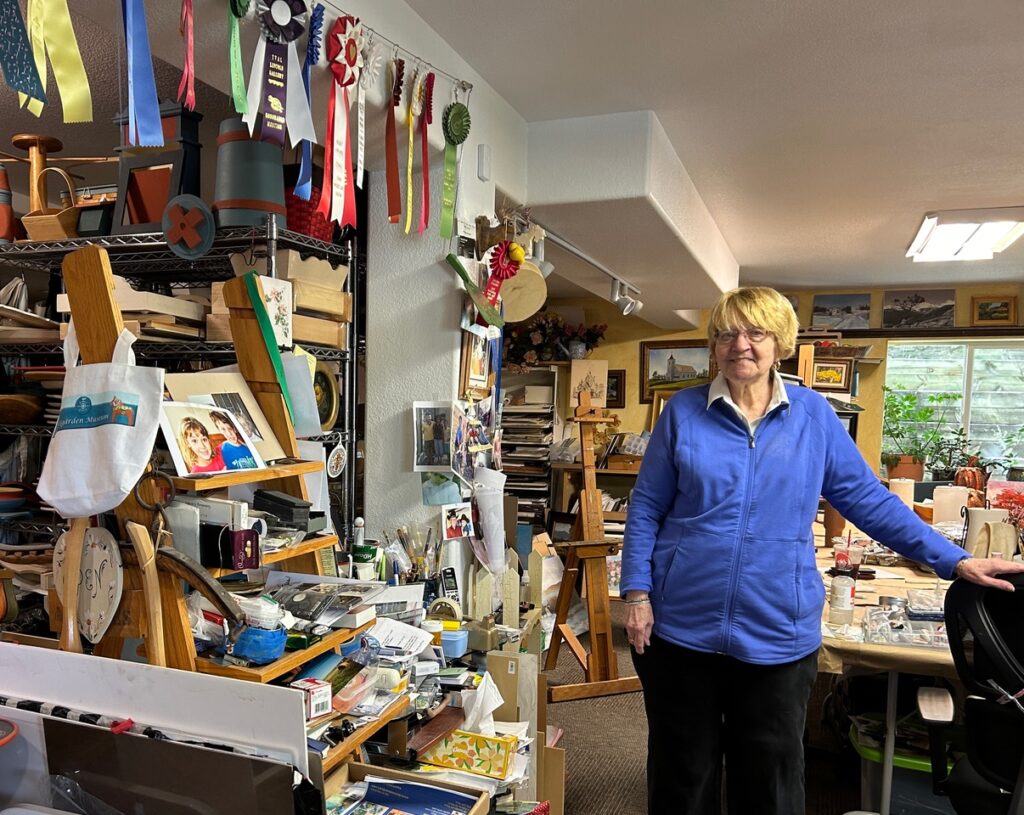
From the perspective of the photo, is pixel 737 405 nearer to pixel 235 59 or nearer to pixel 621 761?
pixel 235 59

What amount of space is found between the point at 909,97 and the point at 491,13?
A: 1.47 meters

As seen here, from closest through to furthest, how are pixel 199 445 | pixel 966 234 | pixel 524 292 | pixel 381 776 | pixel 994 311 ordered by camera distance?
1. pixel 199 445
2. pixel 381 776
3. pixel 524 292
4. pixel 966 234
5. pixel 994 311

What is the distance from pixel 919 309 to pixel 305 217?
5.61m

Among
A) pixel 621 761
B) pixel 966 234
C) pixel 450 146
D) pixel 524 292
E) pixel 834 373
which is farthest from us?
pixel 834 373

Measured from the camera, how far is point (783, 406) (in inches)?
66.9

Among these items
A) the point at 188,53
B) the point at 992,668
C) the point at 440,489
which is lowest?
the point at 992,668

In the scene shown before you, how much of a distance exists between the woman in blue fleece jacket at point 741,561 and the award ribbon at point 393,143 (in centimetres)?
95

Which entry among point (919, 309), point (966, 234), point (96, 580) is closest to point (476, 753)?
point (96, 580)

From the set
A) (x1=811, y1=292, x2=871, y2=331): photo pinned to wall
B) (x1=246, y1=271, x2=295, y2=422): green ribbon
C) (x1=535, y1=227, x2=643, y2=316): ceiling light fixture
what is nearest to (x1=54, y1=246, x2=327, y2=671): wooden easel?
(x1=246, y1=271, x2=295, y2=422): green ribbon

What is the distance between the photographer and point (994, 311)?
5867 mm

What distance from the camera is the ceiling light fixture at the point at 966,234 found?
3.49 m

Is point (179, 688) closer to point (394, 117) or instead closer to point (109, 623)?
point (109, 623)

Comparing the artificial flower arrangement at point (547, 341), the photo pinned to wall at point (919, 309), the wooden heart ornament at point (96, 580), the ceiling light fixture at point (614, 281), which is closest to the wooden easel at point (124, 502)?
the wooden heart ornament at point (96, 580)

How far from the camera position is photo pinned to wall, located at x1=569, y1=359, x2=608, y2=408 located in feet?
20.9
